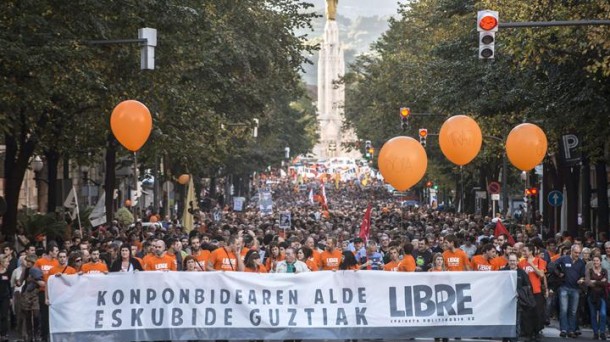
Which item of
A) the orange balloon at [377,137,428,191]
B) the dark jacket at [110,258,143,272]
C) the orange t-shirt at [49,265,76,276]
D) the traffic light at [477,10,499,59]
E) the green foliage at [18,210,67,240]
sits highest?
the traffic light at [477,10,499,59]

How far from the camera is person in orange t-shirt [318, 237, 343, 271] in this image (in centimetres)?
2177

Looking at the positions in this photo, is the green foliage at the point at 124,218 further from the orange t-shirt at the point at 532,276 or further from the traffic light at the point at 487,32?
the traffic light at the point at 487,32

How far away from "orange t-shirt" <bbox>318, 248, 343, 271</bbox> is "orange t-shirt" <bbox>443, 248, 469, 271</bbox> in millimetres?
1881

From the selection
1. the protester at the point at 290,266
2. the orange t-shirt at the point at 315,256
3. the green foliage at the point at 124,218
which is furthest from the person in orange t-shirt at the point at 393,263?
the green foliage at the point at 124,218

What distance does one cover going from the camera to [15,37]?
24.2 meters

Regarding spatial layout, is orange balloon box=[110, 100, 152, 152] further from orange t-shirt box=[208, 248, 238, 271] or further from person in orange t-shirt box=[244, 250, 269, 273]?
person in orange t-shirt box=[244, 250, 269, 273]

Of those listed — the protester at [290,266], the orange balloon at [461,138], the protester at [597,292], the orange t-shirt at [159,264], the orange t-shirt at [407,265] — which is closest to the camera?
the orange t-shirt at [159,264]

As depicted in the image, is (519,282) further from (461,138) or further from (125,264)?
(125,264)

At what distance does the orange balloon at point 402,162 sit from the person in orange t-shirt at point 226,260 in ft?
12.5

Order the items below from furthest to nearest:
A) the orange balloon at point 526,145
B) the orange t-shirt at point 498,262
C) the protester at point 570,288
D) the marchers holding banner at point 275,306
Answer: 1. the orange balloon at point 526,145
2. the protester at point 570,288
3. the orange t-shirt at point 498,262
4. the marchers holding banner at point 275,306

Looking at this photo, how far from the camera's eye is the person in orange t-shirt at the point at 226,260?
20062 millimetres

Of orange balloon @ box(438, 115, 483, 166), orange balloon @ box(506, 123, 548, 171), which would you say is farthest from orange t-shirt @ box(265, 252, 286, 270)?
orange balloon @ box(506, 123, 548, 171)

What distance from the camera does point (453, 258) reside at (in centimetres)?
2091

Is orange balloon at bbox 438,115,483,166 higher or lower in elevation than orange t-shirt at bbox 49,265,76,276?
higher
